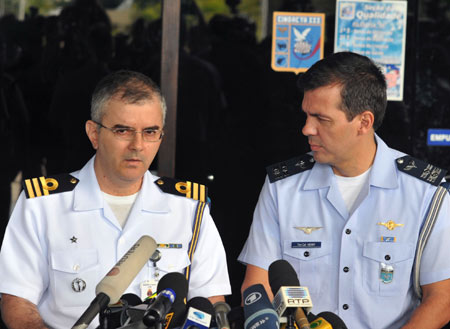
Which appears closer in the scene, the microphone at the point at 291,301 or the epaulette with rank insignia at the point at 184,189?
the microphone at the point at 291,301

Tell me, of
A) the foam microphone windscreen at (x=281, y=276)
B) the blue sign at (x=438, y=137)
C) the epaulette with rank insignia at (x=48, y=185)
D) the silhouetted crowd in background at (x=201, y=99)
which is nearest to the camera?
the foam microphone windscreen at (x=281, y=276)

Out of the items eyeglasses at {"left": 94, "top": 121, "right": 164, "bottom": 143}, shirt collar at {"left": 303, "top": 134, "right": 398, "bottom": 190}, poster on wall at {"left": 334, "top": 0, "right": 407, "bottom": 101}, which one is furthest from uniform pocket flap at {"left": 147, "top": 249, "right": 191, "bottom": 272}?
poster on wall at {"left": 334, "top": 0, "right": 407, "bottom": 101}

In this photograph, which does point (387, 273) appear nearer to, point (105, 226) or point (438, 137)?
point (105, 226)

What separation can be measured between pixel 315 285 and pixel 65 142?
1.66 m

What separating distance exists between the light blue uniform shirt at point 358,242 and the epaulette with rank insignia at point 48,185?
2.53ft

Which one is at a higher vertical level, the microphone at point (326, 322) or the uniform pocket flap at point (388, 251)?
the microphone at point (326, 322)

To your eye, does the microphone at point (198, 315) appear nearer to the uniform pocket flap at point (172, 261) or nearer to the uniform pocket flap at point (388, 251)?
the uniform pocket flap at point (172, 261)

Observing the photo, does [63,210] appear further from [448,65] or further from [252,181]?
[448,65]

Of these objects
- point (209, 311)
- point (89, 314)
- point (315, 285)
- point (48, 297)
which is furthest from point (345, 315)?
point (89, 314)

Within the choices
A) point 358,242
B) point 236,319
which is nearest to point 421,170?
point 358,242

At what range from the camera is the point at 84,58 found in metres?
3.99

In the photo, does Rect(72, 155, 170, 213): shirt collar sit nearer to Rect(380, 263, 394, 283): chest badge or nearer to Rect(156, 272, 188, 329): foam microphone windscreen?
Rect(380, 263, 394, 283): chest badge

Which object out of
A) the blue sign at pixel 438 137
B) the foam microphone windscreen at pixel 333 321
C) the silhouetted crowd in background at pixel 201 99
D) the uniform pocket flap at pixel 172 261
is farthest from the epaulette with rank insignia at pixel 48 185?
the blue sign at pixel 438 137

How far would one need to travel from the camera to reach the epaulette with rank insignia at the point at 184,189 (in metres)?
3.04
